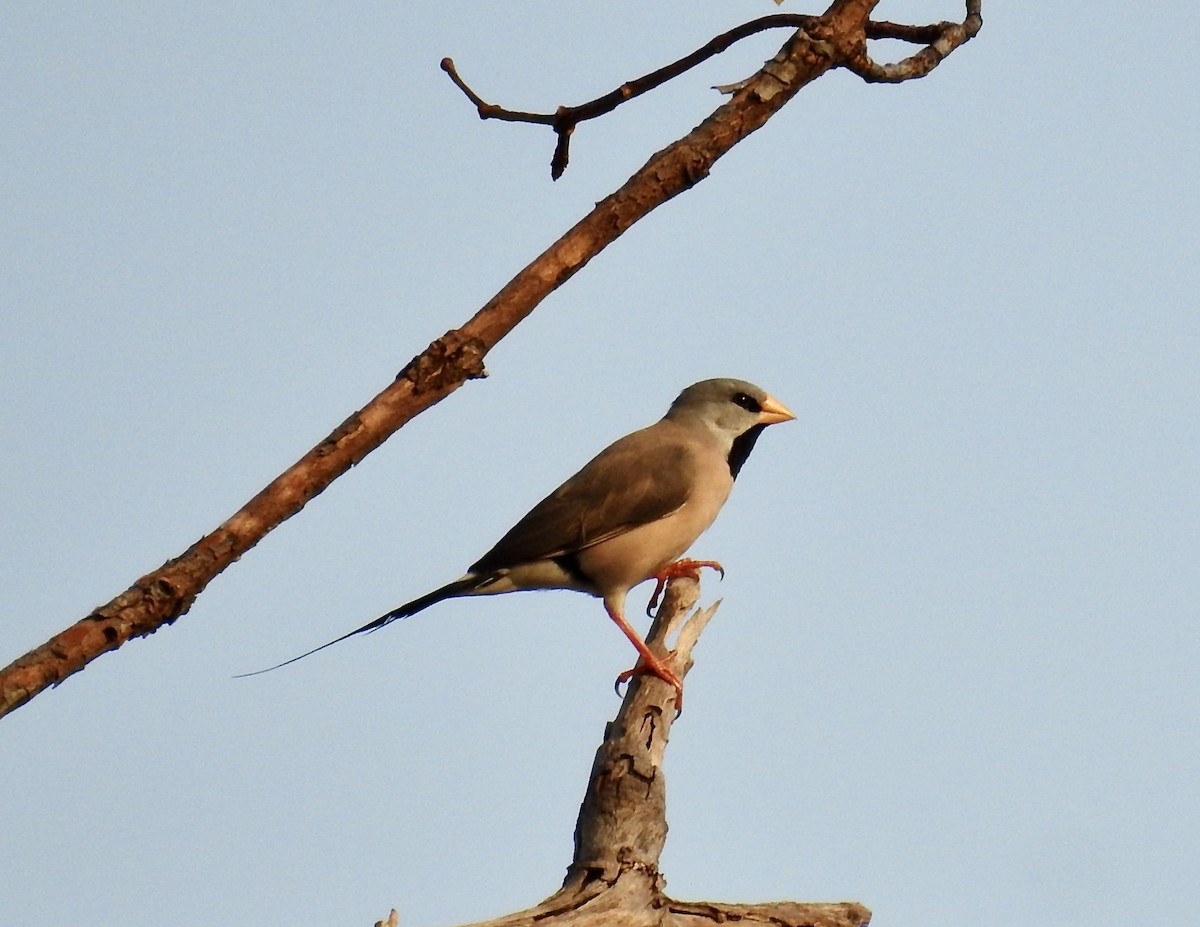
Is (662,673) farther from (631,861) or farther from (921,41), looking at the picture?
(921,41)

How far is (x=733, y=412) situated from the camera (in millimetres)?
8422

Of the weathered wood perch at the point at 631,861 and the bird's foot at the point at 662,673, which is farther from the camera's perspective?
the bird's foot at the point at 662,673

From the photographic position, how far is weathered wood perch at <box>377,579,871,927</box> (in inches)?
176

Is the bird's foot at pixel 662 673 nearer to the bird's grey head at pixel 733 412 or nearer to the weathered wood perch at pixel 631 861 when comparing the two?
the weathered wood perch at pixel 631 861

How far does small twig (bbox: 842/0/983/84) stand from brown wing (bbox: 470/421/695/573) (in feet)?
12.6

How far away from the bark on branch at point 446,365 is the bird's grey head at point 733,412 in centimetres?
490

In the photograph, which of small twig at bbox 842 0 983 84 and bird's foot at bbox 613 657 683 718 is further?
bird's foot at bbox 613 657 683 718

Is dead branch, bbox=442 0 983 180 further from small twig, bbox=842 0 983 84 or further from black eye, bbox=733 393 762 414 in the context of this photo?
black eye, bbox=733 393 762 414

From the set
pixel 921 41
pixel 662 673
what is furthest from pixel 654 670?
pixel 921 41

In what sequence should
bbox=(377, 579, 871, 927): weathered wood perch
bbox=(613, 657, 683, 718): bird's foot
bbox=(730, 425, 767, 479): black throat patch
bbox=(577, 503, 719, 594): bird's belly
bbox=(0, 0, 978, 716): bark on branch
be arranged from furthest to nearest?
1. bbox=(730, 425, 767, 479): black throat patch
2. bbox=(577, 503, 719, 594): bird's belly
3. bbox=(613, 657, 683, 718): bird's foot
4. bbox=(377, 579, 871, 927): weathered wood perch
5. bbox=(0, 0, 978, 716): bark on branch

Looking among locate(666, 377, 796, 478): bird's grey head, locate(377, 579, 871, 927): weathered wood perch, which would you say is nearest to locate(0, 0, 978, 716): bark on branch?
locate(377, 579, 871, 927): weathered wood perch

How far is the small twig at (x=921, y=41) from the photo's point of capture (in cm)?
368

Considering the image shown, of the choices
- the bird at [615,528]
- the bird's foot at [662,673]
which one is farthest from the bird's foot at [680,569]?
the bird's foot at [662,673]

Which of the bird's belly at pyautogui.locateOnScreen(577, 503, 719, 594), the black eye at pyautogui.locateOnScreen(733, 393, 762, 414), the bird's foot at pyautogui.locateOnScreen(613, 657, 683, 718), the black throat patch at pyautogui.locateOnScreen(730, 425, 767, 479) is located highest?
the black eye at pyautogui.locateOnScreen(733, 393, 762, 414)
